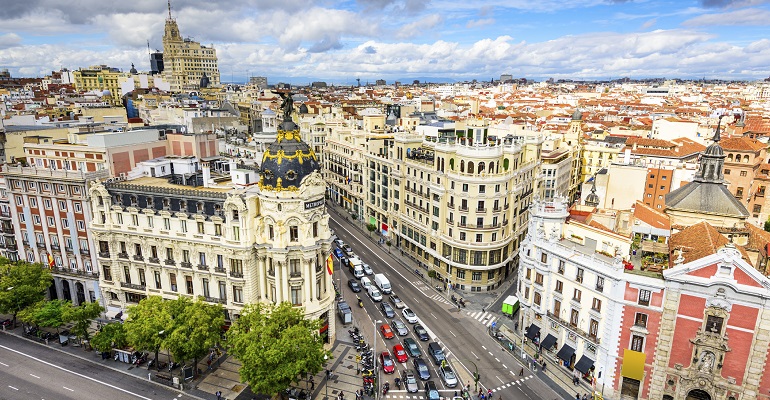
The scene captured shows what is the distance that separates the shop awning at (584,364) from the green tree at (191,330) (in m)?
50.0

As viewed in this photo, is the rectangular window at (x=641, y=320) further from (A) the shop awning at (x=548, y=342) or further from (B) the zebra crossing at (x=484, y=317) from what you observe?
(B) the zebra crossing at (x=484, y=317)

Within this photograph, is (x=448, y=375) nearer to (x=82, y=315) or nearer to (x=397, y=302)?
(x=397, y=302)

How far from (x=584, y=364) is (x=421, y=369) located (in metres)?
22.8

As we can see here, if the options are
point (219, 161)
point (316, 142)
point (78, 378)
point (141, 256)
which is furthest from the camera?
point (316, 142)

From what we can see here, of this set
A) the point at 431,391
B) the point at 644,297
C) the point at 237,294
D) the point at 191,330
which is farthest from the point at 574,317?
the point at 191,330

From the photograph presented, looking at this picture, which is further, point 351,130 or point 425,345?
point 351,130

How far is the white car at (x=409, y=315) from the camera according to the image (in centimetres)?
8246

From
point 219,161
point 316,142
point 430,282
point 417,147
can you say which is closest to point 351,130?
point 316,142

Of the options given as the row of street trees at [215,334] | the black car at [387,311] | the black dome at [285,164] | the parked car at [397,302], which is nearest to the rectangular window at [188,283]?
the row of street trees at [215,334]

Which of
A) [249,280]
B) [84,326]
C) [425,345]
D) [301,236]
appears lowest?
[425,345]

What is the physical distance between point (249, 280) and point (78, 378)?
2630 cm

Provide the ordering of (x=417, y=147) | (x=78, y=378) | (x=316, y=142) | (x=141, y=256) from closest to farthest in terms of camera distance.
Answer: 1. (x=78, y=378)
2. (x=141, y=256)
3. (x=417, y=147)
4. (x=316, y=142)

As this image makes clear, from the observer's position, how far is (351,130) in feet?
458

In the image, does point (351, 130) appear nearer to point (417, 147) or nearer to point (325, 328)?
point (417, 147)
